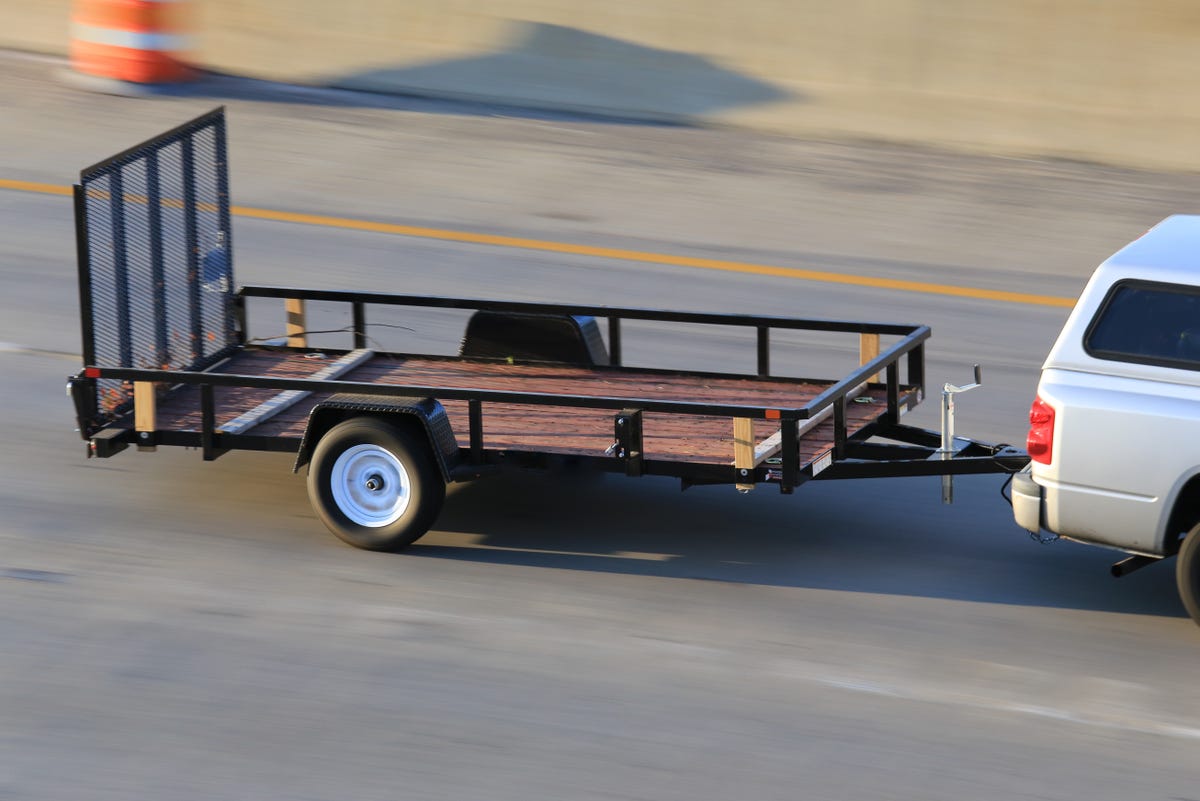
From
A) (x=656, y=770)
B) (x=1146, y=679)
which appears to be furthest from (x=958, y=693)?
(x=656, y=770)

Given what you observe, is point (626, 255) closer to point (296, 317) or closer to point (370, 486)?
point (296, 317)

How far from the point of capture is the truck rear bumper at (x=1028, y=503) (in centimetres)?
819

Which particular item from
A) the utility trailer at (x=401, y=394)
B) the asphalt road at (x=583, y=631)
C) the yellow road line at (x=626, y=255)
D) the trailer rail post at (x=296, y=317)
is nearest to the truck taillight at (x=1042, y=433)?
the utility trailer at (x=401, y=394)

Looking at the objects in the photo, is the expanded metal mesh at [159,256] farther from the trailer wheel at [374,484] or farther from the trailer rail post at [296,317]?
the trailer wheel at [374,484]

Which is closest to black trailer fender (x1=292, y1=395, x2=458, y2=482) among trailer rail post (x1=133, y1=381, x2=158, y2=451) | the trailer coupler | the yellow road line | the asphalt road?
the asphalt road

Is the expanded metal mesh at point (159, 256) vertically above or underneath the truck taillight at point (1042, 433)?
above

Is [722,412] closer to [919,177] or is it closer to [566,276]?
[566,276]

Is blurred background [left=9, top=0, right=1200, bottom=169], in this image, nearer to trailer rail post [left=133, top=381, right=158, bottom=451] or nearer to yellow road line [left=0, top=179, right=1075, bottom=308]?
yellow road line [left=0, top=179, right=1075, bottom=308]

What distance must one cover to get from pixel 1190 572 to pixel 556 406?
3.14m

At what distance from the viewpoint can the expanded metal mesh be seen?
923 centimetres

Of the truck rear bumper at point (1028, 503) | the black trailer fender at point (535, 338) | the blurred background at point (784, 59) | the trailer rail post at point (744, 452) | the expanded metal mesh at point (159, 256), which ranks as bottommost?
the truck rear bumper at point (1028, 503)

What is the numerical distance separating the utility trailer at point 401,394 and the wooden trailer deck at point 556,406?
0.02 meters

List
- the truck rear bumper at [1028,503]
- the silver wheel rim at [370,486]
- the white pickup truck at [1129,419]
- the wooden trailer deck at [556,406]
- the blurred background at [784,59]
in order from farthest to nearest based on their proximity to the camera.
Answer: the blurred background at [784,59]
the wooden trailer deck at [556,406]
the silver wheel rim at [370,486]
the truck rear bumper at [1028,503]
the white pickup truck at [1129,419]

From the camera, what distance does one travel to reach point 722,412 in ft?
27.4
